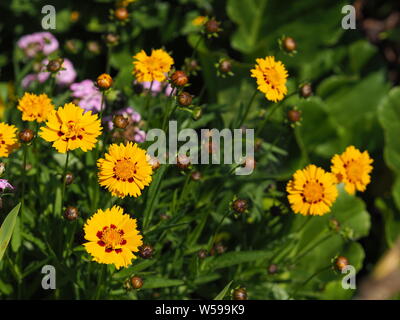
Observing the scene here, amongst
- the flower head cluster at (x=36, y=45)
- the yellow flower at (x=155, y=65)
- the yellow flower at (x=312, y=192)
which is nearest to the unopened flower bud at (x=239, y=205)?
the yellow flower at (x=312, y=192)

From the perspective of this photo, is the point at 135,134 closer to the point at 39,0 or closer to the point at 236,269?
the point at 236,269

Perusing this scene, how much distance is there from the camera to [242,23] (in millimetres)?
3350

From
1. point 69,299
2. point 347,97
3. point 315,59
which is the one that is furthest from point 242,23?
point 69,299

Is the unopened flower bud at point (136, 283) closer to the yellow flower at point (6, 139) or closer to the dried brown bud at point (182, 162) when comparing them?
the dried brown bud at point (182, 162)

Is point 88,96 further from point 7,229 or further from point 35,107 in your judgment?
point 7,229

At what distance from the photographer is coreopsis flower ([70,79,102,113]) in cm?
240

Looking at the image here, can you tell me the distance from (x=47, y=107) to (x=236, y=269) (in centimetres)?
99

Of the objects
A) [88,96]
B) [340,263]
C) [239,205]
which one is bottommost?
[340,263]

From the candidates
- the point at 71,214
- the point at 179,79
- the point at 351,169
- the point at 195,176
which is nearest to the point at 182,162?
the point at 195,176

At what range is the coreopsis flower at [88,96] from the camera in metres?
2.40

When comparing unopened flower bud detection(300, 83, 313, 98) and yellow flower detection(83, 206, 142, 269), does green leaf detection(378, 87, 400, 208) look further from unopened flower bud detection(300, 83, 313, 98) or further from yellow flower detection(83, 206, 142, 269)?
yellow flower detection(83, 206, 142, 269)

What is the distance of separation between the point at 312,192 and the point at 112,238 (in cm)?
71

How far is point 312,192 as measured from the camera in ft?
6.43

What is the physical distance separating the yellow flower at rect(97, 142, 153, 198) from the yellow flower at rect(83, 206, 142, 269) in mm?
78
